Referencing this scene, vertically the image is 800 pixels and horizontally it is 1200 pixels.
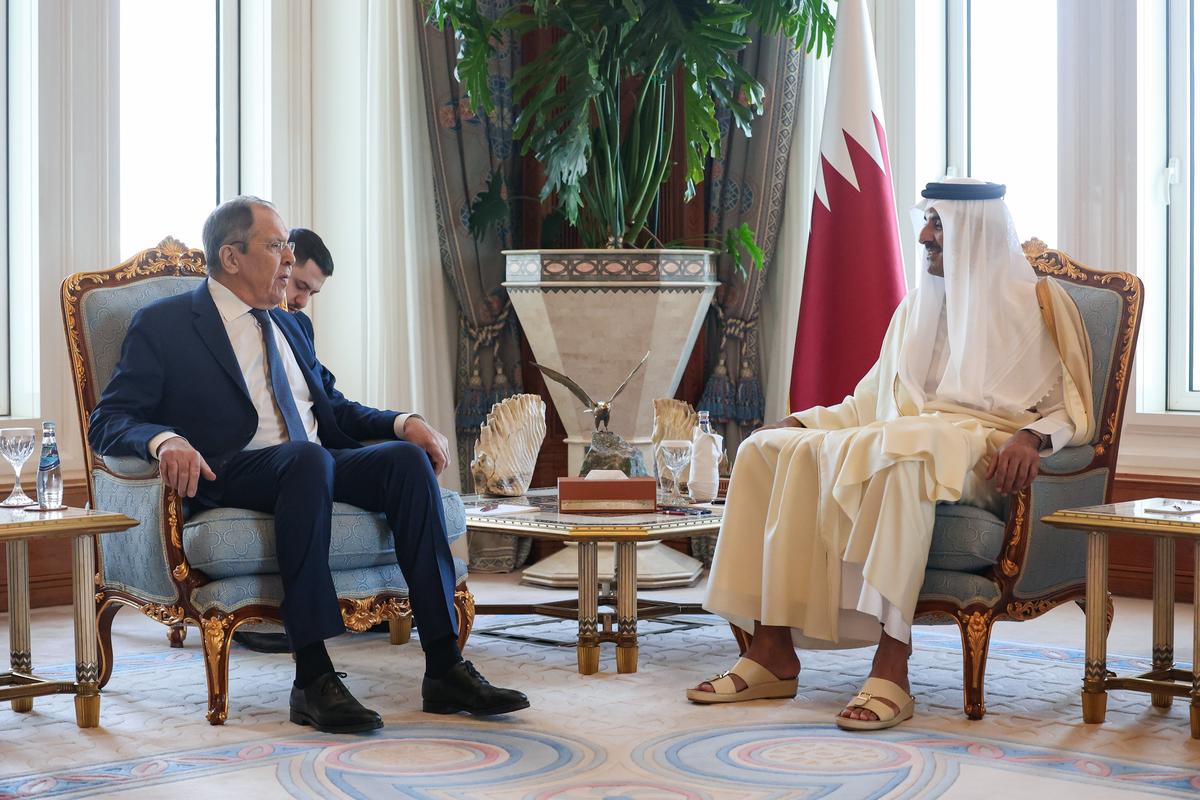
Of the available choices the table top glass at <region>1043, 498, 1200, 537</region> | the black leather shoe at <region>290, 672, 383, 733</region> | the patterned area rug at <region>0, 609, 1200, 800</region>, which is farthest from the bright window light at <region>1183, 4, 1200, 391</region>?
the black leather shoe at <region>290, 672, 383, 733</region>

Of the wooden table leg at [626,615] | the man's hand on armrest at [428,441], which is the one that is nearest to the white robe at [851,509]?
the wooden table leg at [626,615]

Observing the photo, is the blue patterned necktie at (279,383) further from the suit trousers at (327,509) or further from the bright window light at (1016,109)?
the bright window light at (1016,109)

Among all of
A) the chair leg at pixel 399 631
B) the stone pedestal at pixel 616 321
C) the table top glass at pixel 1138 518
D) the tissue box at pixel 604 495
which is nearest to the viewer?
the table top glass at pixel 1138 518

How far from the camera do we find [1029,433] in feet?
10.6

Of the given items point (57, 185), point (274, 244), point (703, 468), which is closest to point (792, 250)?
point (703, 468)

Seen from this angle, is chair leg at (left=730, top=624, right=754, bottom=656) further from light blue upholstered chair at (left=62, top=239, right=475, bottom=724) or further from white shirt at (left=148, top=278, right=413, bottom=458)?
white shirt at (left=148, top=278, right=413, bottom=458)

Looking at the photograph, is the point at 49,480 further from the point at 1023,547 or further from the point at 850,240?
the point at 850,240

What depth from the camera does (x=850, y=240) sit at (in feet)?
16.1

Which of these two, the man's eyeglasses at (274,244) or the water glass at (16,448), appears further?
the man's eyeglasses at (274,244)

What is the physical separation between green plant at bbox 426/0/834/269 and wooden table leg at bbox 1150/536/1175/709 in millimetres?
2267

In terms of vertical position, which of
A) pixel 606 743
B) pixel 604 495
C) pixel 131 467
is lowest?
pixel 606 743

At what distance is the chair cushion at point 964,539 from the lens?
3.18 meters

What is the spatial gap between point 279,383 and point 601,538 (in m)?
0.86

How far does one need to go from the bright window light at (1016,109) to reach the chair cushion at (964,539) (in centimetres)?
228
